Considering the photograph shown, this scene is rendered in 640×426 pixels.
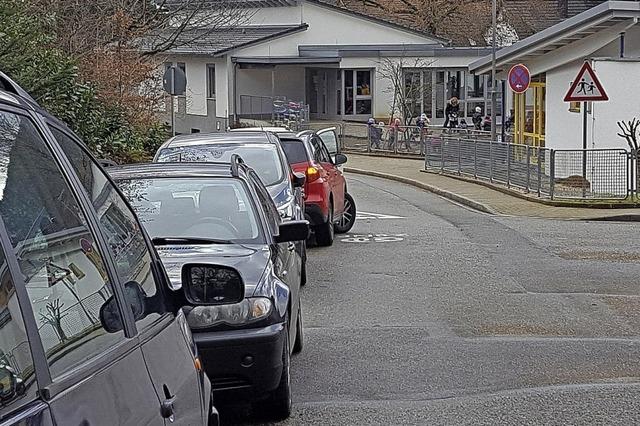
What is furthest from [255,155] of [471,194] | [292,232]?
[471,194]

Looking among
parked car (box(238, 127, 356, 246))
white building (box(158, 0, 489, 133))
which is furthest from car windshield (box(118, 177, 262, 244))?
white building (box(158, 0, 489, 133))

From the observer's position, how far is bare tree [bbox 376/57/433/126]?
47094 millimetres

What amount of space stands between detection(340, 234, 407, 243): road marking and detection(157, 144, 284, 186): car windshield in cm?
452

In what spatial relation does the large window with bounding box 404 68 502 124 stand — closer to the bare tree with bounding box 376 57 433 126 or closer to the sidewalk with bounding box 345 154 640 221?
the bare tree with bounding box 376 57 433 126

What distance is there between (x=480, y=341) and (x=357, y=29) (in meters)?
41.3

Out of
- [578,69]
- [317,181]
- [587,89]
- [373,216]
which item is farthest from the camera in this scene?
[578,69]

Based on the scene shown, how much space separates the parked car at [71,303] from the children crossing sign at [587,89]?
65.1 feet

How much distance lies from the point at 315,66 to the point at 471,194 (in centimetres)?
2426

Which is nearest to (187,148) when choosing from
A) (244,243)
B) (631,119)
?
(244,243)

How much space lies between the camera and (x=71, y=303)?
2764mm

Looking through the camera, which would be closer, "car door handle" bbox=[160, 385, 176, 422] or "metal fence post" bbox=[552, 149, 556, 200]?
"car door handle" bbox=[160, 385, 176, 422]

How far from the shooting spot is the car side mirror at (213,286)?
13.1 ft

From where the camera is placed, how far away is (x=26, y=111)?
2.89 meters

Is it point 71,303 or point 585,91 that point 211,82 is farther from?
point 71,303
